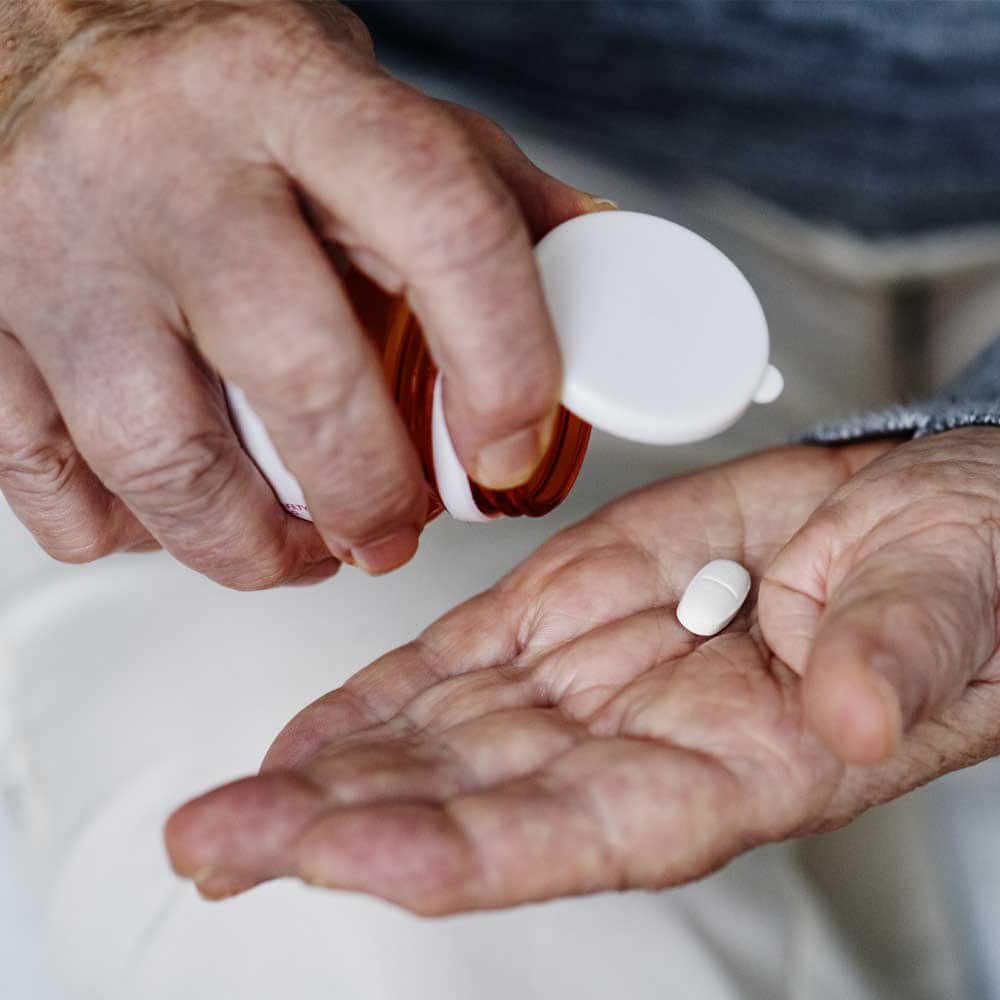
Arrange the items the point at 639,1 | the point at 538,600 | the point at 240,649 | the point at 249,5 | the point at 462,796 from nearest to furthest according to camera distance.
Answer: the point at 462,796
the point at 249,5
the point at 538,600
the point at 240,649
the point at 639,1

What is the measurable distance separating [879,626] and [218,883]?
0.99ft

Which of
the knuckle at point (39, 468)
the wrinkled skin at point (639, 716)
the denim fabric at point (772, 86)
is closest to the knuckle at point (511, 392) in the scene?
the wrinkled skin at point (639, 716)

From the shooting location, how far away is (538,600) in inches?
28.9

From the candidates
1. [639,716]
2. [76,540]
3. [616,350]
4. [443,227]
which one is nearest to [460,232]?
[443,227]

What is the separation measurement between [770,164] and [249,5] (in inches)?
28.4

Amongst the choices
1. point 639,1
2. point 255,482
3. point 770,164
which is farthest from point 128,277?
point 770,164

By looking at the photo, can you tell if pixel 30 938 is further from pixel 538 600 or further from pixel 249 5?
pixel 249 5

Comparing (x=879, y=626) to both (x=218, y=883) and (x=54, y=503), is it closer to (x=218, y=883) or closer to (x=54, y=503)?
(x=218, y=883)

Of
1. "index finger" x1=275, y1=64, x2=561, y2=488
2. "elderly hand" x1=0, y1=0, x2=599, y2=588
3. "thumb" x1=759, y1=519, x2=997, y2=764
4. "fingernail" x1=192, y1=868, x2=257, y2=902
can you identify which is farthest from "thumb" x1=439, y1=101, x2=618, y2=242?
"fingernail" x1=192, y1=868, x2=257, y2=902

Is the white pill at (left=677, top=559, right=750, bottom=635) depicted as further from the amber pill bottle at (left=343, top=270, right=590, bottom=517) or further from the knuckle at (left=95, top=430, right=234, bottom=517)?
the knuckle at (left=95, top=430, right=234, bottom=517)

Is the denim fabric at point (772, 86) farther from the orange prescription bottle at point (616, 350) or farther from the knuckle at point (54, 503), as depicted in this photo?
the knuckle at point (54, 503)

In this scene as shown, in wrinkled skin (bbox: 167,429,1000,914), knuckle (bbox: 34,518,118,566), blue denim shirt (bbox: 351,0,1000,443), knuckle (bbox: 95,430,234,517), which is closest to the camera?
wrinkled skin (bbox: 167,429,1000,914)

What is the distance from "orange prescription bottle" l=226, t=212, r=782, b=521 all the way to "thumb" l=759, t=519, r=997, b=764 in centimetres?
10

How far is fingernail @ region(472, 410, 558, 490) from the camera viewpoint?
597 millimetres
